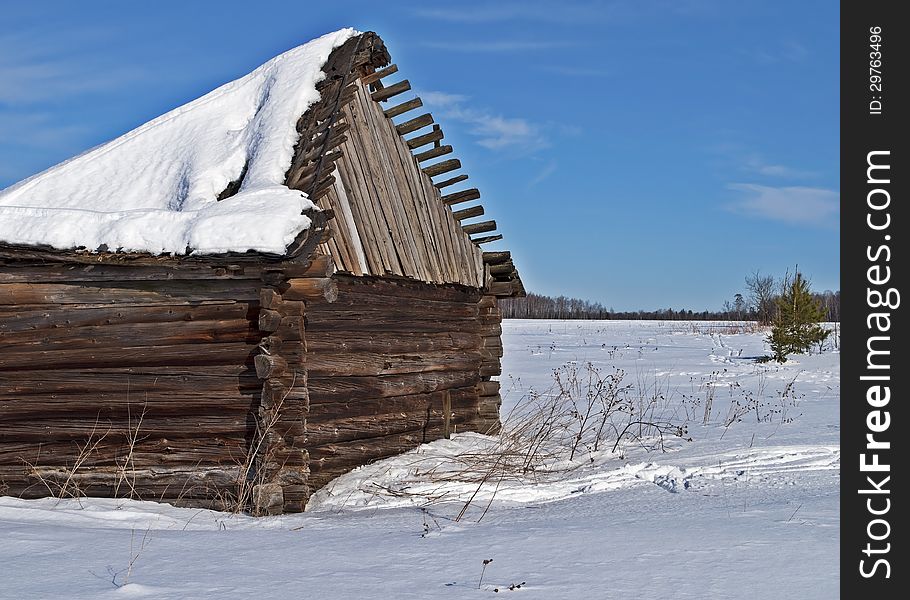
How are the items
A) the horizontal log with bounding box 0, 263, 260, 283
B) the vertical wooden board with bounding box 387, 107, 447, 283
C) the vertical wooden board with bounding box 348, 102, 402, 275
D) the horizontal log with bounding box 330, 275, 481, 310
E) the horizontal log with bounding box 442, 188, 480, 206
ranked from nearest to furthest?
the horizontal log with bounding box 0, 263, 260, 283 < the horizontal log with bounding box 330, 275, 481, 310 < the vertical wooden board with bounding box 348, 102, 402, 275 < the vertical wooden board with bounding box 387, 107, 447, 283 < the horizontal log with bounding box 442, 188, 480, 206

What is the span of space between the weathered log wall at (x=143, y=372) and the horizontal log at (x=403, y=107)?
404cm

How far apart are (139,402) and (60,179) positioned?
330 cm

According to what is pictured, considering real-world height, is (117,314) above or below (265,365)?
above

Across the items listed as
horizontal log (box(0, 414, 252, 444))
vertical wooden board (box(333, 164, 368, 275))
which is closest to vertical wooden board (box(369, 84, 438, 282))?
vertical wooden board (box(333, 164, 368, 275))

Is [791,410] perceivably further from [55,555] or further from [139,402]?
[55,555]

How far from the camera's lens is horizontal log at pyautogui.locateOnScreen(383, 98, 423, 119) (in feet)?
34.4

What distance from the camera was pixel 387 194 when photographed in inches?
384

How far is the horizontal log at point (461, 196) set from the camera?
11.3m

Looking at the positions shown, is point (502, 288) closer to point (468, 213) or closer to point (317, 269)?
point (468, 213)

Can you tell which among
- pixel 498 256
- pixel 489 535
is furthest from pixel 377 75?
pixel 489 535

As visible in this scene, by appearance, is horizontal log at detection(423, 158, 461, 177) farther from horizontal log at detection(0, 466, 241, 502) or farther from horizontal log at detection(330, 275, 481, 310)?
horizontal log at detection(0, 466, 241, 502)

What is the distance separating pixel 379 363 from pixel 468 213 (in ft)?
10.8

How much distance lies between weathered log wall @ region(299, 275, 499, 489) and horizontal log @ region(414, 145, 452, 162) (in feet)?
5.82
